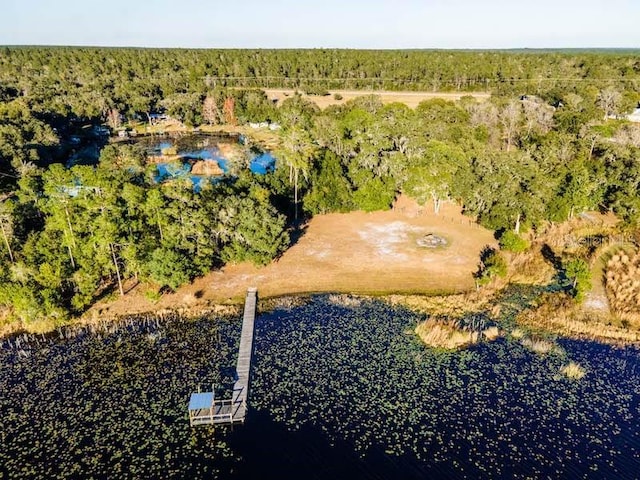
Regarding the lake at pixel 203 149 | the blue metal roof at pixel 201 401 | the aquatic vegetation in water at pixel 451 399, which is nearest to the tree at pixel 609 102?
the lake at pixel 203 149

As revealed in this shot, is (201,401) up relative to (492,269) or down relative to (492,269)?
down

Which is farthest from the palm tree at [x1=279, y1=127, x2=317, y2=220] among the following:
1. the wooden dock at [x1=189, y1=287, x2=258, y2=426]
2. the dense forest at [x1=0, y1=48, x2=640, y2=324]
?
the wooden dock at [x1=189, y1=287, x2=258, y2=426]

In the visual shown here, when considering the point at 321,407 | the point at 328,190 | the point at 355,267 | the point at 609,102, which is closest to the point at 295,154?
the point at 328,190

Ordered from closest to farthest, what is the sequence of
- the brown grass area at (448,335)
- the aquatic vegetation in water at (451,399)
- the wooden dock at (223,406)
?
the aquatic vegetation in water at (451,399) < the wooden dock at (223,406) < the brown grass area at (448,335)

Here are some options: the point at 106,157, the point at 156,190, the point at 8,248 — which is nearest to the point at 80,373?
the point at 8,248

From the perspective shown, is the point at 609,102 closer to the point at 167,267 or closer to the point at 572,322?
the point at 572,322

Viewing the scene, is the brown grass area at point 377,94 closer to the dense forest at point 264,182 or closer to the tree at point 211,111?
the dense forest at point 264,182
